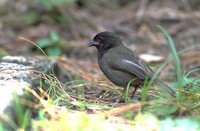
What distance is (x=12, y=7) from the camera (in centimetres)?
972

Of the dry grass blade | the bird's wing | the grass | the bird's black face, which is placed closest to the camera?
the grass

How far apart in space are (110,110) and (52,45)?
169 inches

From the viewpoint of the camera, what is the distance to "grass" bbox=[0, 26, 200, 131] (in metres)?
3.50

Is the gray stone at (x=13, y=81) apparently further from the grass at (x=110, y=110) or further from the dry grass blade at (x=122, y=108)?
the dry grass blade at (x=122, y=108)

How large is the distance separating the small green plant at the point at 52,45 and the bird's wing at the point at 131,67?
9.07 feet

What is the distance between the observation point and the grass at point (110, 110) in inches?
138

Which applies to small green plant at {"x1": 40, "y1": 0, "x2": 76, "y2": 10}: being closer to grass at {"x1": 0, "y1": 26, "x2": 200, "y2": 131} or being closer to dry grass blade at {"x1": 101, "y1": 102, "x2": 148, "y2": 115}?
grass at {"x1": 0, "y1": 26, "x2": 200, "y2": 131}

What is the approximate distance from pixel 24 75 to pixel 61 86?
0.33 meters

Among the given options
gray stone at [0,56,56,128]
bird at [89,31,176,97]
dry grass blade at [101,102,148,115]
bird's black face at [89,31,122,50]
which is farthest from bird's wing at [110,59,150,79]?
dry grass blade at [101,102,148,115]

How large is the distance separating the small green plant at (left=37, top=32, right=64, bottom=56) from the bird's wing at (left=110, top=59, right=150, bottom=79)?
2766 mm

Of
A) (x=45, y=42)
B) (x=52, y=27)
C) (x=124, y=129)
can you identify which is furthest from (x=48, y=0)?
(x=124, y=129)

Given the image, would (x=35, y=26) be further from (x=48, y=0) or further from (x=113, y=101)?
(x=113, y=101)

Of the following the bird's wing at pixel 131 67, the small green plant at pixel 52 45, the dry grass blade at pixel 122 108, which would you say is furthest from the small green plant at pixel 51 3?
the dry grass blade at pixel 122 108

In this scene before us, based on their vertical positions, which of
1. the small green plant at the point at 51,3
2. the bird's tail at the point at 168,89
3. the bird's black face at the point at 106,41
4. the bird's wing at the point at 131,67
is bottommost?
the bird's tail at the point at 168,89
